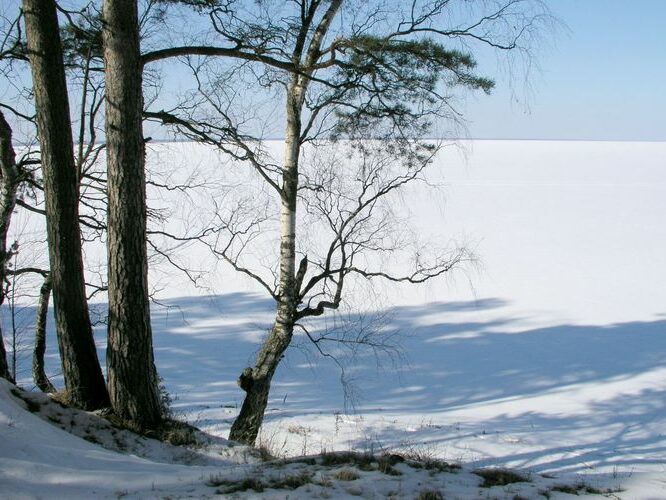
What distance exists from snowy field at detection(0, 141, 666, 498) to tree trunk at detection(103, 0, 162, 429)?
694 mm

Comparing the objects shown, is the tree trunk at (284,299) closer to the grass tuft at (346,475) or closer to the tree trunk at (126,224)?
the tree trunk at (126,224)

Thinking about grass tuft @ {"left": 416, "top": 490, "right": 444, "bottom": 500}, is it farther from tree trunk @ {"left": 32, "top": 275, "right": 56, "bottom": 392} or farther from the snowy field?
tree trunk @ {"left": 32, "top": 275, "right": 56, "bottom": 392}

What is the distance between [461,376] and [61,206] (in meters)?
9.61

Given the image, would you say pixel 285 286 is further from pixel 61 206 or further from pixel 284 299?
pixel 61 206

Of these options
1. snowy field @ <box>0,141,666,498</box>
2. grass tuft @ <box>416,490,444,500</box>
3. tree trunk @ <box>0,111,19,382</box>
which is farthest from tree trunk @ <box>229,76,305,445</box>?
grass tuft @ <box>416,490,444,500</box>

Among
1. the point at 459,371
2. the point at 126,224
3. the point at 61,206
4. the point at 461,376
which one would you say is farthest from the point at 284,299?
the point at 459,371

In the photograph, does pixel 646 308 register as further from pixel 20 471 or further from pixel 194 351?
pixel 20 471

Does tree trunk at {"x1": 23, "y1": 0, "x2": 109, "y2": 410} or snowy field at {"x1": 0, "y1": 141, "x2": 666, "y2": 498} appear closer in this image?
snowy field at {"x1": 0, "y1": 141, "x2": 666, "y2": 498}

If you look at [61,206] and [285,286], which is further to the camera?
[285,286]

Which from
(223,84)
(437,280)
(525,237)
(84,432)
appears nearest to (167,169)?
(223,84)

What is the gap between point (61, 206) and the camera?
14.3 feet

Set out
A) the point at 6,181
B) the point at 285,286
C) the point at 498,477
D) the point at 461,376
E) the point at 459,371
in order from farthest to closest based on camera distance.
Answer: the point at 459,371
the point at 461,376
the point at 285,286
the point at 6,181
the point at 498,477

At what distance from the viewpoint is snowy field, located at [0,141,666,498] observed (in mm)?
3414

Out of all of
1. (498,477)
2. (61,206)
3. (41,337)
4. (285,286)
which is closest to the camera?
(498,477)
